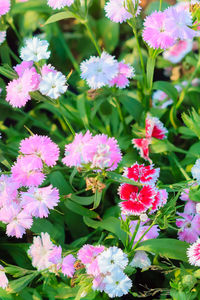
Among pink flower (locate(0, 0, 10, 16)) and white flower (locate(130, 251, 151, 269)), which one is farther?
pink flower (locate(0, 0, 10, 16))

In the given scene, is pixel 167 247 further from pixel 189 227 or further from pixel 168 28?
pixel 168 28

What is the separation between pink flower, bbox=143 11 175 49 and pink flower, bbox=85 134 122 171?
0.32 metres

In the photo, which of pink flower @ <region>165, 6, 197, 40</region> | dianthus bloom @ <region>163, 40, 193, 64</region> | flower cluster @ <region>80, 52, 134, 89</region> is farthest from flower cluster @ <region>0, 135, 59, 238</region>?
dianthus bloom @ <region>163, 40, 193, 64</region>

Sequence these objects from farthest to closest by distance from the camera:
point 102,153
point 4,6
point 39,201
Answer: point 4,6
point 39,201
point 102,153

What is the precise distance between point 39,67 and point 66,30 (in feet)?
4.67

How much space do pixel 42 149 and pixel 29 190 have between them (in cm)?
11

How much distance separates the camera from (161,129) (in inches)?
52.6

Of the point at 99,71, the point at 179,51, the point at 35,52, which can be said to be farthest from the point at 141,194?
the point at 179,51

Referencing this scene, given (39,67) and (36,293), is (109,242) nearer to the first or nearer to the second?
(36,293)

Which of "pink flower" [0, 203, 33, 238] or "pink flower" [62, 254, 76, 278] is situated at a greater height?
"pink flower" [0, 203, 33, 238]

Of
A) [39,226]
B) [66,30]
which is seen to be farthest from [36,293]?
[66,30]

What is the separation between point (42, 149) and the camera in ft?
3.48

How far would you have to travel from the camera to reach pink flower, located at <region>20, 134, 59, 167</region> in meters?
1.05

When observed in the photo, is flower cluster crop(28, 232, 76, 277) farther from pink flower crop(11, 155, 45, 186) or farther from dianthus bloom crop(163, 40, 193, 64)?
dianthus bloom crop(163, 40, 193, 64)
